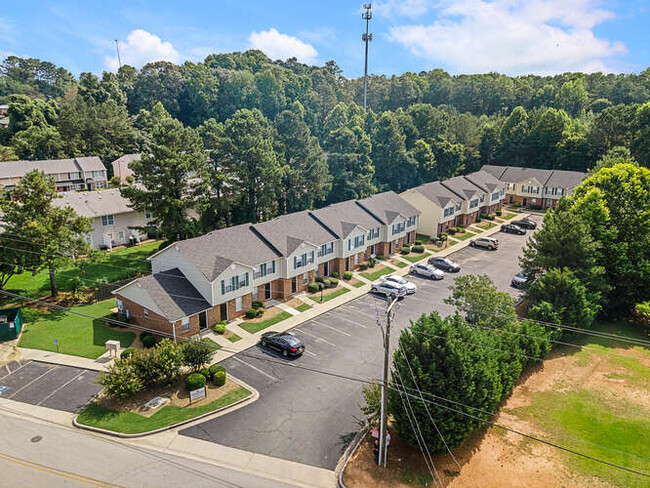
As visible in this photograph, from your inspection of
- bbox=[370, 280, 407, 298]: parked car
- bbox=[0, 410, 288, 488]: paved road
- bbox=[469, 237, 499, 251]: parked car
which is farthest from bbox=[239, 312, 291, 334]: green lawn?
bbox=[469, 237, 499, 251]: parked car

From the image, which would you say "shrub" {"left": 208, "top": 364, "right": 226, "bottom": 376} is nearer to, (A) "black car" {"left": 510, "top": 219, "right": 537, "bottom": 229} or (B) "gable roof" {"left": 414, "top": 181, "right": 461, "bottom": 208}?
(B) "gable roof" {"left": 414, "top": 181, "right": 461, "bottom": 208}

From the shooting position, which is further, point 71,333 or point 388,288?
point 388,288

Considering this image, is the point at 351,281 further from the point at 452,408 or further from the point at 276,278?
the point at 452,408

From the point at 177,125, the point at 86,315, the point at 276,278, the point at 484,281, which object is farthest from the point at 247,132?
the point at 484,281

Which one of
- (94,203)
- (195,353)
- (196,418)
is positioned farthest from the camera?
(94,203)

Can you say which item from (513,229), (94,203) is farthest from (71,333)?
(513,229)

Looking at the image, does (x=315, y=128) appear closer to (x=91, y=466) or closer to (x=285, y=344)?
(x=285, y=344)
